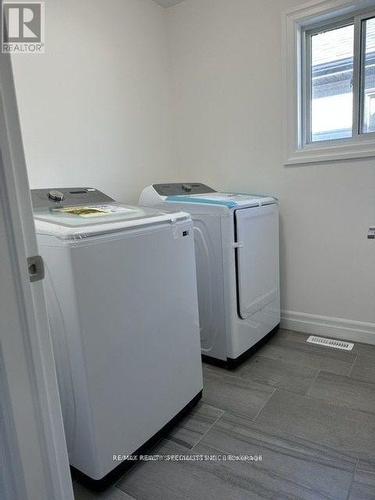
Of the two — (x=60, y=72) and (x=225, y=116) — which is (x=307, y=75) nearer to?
(x=225, y=116)

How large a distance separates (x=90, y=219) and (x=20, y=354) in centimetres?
70

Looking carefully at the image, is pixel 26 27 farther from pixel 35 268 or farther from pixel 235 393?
pixel 235 393

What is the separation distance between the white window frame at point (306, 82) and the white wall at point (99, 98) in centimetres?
96

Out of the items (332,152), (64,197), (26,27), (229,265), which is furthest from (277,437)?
(26,27)

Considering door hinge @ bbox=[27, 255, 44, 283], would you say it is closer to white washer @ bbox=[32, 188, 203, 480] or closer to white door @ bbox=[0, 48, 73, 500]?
white door @ bbox=[0, 48, 73, 500]

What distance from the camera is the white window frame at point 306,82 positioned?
1993 millimetres

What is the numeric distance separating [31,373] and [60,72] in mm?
1793

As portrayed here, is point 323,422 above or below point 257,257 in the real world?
below

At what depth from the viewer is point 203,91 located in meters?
2.55

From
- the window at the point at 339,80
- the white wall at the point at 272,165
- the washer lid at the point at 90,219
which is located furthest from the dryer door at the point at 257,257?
the window at the point at 339,80

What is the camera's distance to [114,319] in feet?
4.00

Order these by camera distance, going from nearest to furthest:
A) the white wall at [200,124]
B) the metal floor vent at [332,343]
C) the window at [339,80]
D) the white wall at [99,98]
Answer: the white wall at [99,98], the white wall at [200,124], the window at [339,80], the metal floor vent at [332,343]

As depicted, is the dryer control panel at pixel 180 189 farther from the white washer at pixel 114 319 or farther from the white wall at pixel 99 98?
the white washer at pixel 114 319

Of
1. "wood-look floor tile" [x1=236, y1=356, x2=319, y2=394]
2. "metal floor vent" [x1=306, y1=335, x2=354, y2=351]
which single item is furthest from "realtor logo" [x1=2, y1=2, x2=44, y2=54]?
"metal floor vent" [x1=306, y1=335, x2=354, y2=351]
